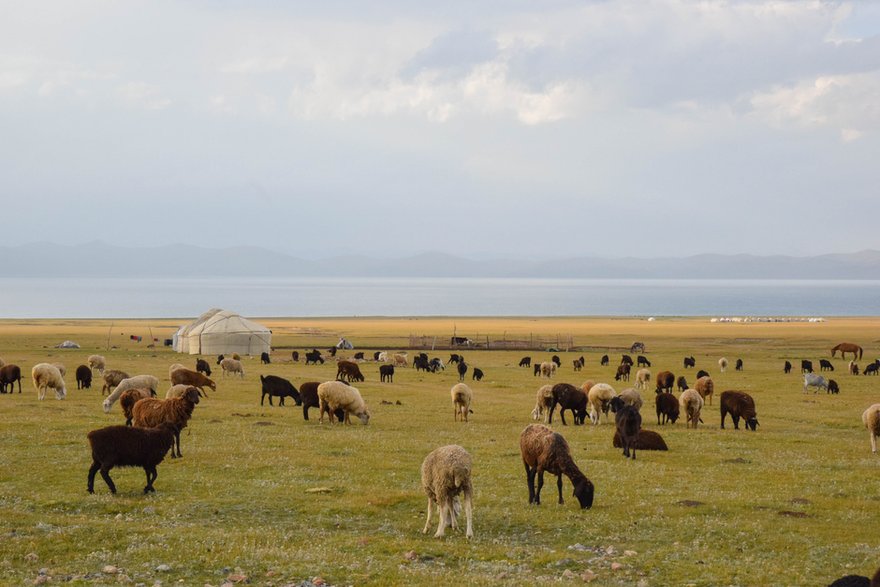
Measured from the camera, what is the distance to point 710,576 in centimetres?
1193

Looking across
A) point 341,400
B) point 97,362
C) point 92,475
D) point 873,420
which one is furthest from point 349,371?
point 92,475

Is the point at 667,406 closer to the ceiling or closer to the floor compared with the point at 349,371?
closer to the floor

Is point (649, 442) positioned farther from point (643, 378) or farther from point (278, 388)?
point (643, 378)

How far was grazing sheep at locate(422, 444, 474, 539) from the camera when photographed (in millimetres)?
14180

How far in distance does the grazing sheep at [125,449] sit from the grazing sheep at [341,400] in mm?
11985

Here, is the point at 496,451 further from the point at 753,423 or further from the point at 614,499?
the point at 753,423

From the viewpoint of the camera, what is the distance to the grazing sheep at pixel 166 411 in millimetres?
21609

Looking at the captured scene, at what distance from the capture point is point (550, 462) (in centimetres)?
1675

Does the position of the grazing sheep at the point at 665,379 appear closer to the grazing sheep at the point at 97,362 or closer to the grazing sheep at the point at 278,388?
the grazing sheep at the point at 278,388

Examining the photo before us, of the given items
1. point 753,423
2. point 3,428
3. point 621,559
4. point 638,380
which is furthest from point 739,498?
point 638,380

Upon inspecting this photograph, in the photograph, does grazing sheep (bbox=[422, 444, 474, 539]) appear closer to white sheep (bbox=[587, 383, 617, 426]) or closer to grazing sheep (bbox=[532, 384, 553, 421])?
grazing sheep (bbox=[532, 384, 553, 421])

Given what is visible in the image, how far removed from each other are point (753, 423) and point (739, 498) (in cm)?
1312

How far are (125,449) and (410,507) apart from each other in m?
5.84

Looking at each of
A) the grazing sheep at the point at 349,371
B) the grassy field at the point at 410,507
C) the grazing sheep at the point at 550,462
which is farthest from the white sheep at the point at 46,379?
the grazing sheep at the point at 550,462
